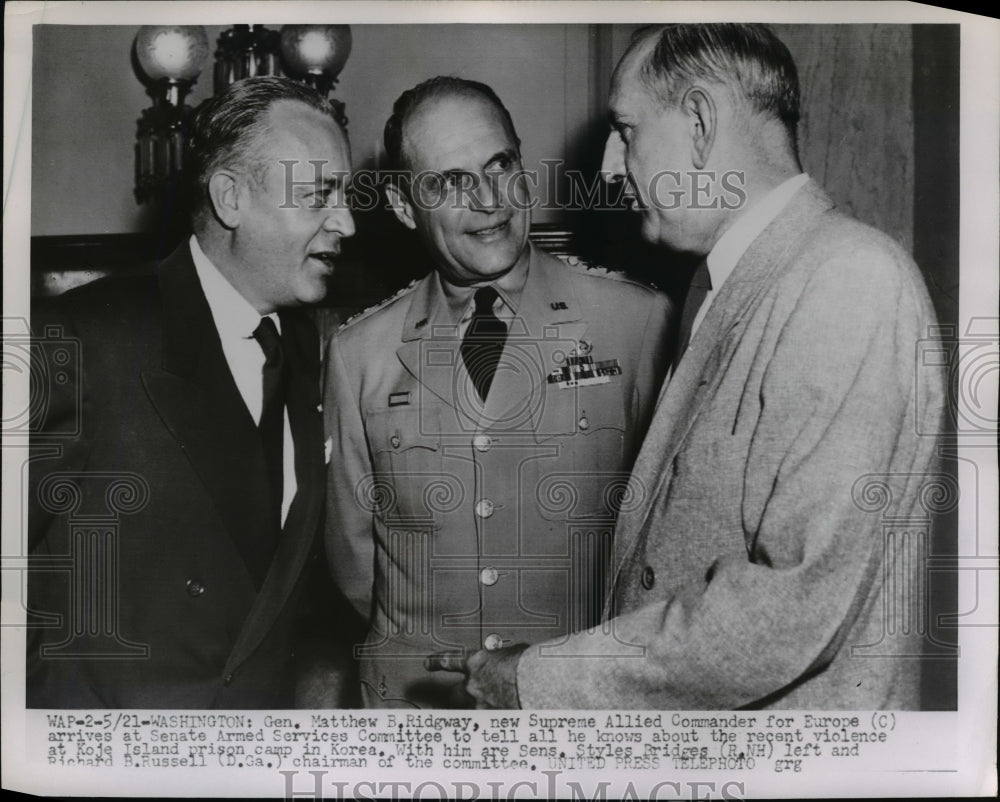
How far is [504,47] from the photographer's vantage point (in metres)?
3.05

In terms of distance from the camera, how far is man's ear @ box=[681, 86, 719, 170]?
298cm

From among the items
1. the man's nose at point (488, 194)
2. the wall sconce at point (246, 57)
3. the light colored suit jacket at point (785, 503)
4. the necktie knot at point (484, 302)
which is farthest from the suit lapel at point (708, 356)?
the wall sconce at point (246, 57)

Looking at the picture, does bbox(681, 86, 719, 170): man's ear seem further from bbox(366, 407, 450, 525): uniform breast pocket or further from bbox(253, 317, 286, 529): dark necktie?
bbox(253, 317, 286, 529): dark necktie

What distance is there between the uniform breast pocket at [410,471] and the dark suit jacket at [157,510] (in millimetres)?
190

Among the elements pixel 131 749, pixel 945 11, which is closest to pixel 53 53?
pixel 131 749

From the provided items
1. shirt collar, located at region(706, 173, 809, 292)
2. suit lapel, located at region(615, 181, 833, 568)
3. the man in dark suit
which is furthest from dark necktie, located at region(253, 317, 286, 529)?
shirt collar, located at region(706, 173, 809, 292)

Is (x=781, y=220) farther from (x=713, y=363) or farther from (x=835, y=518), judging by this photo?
(x=835, y=518)

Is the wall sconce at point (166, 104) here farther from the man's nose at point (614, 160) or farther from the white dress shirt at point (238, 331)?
the man's nose at point (614, 160)

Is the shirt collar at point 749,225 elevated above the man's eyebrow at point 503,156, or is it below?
below

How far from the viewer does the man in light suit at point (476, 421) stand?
3002mm

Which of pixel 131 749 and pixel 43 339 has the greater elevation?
pixel 43 339

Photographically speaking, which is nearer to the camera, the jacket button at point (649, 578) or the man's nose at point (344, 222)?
the jacket button at point (649, 578)

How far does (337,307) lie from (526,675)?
3.81 feet

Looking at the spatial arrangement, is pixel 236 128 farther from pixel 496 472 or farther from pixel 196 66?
pixel 496 472
